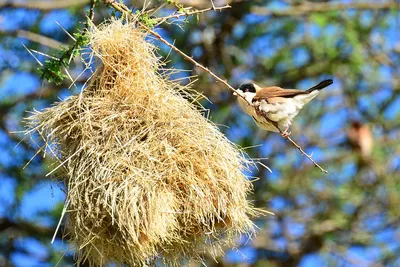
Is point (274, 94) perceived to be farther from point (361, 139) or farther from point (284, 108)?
point (361, 139)

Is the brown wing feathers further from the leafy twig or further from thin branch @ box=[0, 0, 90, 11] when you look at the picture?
thin branch @ box=[0, 0, 90, 11]

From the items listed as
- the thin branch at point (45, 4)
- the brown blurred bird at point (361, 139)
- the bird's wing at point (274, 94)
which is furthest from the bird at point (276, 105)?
the brown blurred bird at point (361, 139)

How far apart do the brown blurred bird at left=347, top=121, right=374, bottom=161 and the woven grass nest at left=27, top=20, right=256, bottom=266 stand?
3457 millimetres

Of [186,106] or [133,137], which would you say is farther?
[186,106]

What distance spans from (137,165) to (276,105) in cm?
124

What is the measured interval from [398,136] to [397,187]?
0.76 metres

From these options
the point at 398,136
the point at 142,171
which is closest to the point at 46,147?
the point at 142,171

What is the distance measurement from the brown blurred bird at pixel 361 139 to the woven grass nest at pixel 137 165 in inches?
136

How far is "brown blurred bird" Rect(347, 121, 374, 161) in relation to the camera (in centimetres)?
639

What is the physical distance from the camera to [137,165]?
2795mm

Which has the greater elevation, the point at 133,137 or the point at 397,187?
the point at 133,137

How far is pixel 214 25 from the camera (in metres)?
6.08

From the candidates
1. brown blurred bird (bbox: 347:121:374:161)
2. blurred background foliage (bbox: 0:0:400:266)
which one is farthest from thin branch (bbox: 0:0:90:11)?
brown blurred bird (bbox: 347:121:374:161)

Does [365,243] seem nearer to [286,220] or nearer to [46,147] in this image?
[286,220]
